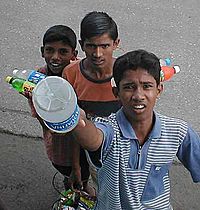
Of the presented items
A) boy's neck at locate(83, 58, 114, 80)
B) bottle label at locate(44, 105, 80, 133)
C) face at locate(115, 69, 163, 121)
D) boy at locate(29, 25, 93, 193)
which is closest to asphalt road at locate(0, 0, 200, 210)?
boy at locate(29, 25, 93, 193)

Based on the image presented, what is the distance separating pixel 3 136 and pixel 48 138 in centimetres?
139

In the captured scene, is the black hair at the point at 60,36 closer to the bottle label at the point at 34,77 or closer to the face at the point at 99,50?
the face at the point at 99,50

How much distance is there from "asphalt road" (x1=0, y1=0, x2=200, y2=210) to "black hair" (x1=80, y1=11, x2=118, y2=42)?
4.55ft

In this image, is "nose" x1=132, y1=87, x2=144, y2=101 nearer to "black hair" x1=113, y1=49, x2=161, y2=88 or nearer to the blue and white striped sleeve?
"black hair" x1=113, y1=49, x2=161, y2=88

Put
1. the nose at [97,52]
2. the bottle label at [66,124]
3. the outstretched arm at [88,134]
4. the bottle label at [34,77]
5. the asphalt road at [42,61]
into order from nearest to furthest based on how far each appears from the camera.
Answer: the bottle label at [66,124] → the outstretched arm at [88,134] → the bottle label at [34,77] → the nose at [97,52] → the asphalt road at [42,61]

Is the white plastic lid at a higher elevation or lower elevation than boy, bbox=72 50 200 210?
higher

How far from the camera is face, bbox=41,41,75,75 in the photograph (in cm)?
312

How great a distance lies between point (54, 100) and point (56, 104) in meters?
0.02

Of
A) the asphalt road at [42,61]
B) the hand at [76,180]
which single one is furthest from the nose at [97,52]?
the asphalt road at [42,61]

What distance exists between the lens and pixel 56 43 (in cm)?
313

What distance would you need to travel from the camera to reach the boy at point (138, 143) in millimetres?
2387

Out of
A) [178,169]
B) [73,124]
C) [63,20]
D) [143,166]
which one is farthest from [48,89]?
[63,20]

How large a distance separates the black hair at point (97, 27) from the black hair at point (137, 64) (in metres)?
0.49

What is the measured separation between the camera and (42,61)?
5.71 meters
